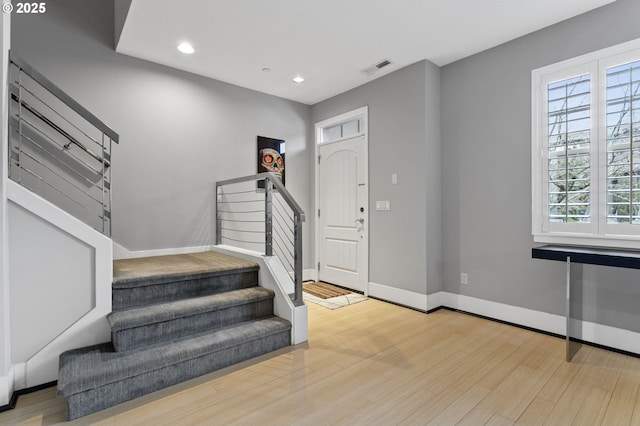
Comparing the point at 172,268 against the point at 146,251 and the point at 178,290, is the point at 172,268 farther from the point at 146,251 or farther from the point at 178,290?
the point at 146,251

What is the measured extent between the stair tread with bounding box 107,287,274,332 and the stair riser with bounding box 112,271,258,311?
0.26 ft

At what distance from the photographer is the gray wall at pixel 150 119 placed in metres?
3.19

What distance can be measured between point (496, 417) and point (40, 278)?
2872 mm

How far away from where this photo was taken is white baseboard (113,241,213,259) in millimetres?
3449

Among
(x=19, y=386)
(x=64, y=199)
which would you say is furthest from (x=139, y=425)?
(x=64, y=199)

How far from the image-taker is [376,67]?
379 cm

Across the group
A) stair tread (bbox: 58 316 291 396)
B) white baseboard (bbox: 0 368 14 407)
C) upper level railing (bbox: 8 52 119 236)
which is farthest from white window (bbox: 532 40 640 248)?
white baseboard (bbox: 0 368 14 407)

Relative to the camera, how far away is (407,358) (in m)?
2.50

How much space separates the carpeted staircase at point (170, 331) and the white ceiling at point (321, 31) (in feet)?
7.11

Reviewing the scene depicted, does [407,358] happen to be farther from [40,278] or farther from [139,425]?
[40,278]

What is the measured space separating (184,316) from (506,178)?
3176 mm

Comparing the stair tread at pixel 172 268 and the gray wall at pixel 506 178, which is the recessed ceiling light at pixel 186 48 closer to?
the stair tread at pixel 172 268

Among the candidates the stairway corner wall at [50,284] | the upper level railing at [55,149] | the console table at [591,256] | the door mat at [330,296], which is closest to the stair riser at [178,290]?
the stairway corner wall at [50,284]

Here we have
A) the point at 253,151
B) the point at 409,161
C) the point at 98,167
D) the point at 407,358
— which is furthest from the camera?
the point at 253,151
